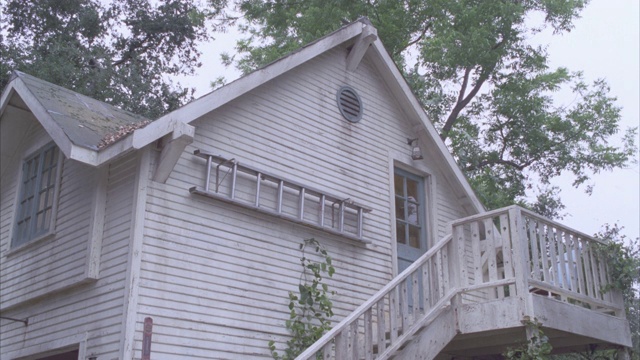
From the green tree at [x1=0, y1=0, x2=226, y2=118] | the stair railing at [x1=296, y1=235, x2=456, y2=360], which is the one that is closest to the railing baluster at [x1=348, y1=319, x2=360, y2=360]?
the stair railing at [x1=296, y1=235, x2=456, y2=360]

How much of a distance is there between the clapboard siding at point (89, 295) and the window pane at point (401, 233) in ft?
15.9

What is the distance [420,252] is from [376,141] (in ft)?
6.58

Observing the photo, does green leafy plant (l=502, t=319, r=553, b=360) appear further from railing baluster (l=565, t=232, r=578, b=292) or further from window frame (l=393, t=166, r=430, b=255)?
window frame (l=393, t=166, r=430, b=255)

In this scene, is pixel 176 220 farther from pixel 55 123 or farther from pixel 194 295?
pixel 55 123

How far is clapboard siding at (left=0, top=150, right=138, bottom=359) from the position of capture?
27.7ft

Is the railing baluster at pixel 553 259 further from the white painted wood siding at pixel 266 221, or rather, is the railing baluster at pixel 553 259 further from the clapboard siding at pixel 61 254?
the clapboard siding at pixel 61 254

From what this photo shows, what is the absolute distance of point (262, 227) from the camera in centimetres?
986

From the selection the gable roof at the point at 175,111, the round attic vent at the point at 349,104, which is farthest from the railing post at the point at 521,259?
the gable roof at the point at 175,111

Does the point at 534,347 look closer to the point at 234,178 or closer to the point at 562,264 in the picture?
the point at 562,264

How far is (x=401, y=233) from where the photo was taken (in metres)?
12.2

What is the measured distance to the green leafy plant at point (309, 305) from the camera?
9.63 meters

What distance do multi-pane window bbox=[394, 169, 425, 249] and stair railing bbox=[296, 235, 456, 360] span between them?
2342mm

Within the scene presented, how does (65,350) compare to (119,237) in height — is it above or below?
below

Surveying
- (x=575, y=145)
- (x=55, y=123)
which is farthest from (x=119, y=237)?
(x=575, y=145)
